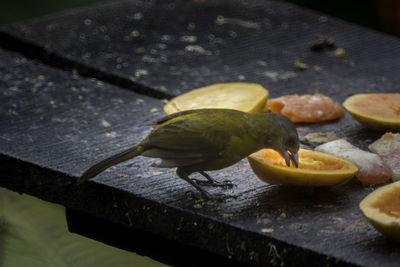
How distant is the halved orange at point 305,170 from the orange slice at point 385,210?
0.17 m

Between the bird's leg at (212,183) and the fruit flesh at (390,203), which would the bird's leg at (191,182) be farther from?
the fruit flesh at (390,203)

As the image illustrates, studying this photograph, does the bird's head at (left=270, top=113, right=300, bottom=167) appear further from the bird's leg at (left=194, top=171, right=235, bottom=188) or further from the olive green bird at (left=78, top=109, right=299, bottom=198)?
the bird's leg at (left=194, top=171, right=235, bottom=188)

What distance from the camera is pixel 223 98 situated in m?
3.85

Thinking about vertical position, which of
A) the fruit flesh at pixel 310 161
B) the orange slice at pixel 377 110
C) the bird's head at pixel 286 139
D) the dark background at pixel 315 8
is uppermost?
the bird's head at pixel 286 139

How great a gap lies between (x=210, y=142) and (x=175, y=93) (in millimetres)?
1373

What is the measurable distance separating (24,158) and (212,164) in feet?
3.28

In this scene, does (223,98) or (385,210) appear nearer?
(385,210)

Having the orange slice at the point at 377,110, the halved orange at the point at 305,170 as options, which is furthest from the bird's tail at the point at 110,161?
the orange slice at the point at 377,110

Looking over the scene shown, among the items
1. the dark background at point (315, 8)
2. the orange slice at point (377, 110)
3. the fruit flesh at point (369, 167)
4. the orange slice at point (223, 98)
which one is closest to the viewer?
the fruit flesh at point (369, 167)

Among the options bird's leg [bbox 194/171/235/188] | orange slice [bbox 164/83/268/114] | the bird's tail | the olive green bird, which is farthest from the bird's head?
orange slice [bbox 164/83/268/114]

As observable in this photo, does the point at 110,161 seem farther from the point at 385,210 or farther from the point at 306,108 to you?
the point at 306,108

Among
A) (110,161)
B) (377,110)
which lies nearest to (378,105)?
(377,110)

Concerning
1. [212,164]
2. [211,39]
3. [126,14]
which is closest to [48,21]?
[126,14]

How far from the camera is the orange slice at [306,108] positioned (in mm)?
3773
